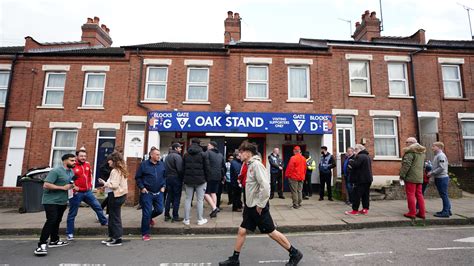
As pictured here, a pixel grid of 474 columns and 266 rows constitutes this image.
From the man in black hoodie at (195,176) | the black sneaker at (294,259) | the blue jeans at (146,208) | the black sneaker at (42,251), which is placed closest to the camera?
the black sneaker at (294,259)

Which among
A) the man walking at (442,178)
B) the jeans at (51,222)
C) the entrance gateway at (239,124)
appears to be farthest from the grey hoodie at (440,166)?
the jeans at (51,222)

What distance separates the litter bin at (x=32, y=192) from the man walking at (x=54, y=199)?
13.8ft

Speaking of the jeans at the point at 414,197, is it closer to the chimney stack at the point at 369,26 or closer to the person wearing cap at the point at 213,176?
the person wearing cap at the point at 213,176

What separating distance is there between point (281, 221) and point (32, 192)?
26.3 feet

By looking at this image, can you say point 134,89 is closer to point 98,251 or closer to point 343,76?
point 98,251

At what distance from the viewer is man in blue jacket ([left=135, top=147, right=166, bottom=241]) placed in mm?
5457

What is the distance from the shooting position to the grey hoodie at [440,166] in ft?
21.4

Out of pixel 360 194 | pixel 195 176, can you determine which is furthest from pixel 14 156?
pixel 360 194

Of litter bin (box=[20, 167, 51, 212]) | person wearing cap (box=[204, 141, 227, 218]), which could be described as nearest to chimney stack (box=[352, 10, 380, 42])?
person wearing cap (box=[204, 141, 227, 218])

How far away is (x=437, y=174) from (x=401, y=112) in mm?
7103

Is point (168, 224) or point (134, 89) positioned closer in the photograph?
point (168, 224)

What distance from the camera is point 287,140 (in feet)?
42.5

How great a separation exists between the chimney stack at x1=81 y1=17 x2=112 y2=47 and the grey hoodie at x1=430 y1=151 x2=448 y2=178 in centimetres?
1826

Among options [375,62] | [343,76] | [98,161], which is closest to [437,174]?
[343,76]
